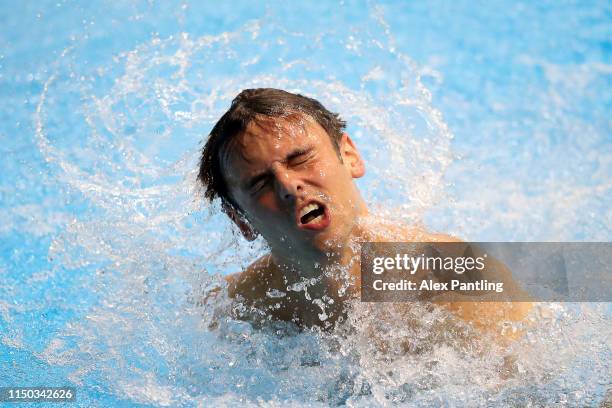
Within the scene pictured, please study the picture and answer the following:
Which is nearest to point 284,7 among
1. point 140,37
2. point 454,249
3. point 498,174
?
point 140,37

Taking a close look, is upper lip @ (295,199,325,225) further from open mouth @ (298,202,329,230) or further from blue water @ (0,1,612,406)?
blue water @ (0,1,612,406)

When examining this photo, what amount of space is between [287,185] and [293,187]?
17mm

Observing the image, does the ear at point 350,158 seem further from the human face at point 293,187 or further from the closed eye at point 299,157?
the closed eye at point 299,157

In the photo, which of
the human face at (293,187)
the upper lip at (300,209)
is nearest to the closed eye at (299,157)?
the human face at (293,187)

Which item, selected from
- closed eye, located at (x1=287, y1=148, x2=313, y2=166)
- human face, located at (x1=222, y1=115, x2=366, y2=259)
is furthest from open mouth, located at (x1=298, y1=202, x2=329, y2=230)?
closed eye, located at (x1=287, y1=148, x2=313, y2=166)

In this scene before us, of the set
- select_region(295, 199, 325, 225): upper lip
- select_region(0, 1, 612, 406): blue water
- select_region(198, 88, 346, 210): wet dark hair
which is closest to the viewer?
select_region(295, 199, 325, 225): upper lip

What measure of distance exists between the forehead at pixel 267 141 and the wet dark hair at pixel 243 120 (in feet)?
0.07

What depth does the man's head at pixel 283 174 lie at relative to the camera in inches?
77.4

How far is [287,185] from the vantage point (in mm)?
1942

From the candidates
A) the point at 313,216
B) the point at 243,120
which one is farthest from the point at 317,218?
the point at 243,120

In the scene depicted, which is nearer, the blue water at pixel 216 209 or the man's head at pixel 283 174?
the man's head at pixel 283 174

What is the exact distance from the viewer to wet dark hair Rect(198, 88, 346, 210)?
2109 millimetres

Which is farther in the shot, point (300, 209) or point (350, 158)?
point (350, 158)

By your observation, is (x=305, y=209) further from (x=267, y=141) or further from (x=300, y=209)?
(x=267, y=141)
